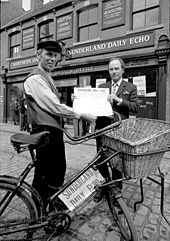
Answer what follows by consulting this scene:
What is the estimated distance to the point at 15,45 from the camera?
1448 cm

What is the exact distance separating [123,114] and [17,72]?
42.0 ft

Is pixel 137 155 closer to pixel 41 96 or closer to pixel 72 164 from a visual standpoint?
pixel 41 96

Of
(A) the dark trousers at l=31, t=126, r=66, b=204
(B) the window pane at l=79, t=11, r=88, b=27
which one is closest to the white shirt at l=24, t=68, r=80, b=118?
(A) the dark trousers at l=31, t=126, r=66, b=204

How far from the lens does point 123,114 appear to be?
277 centimetres

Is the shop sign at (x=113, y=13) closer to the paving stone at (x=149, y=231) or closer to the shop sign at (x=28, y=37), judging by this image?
the shop sign at (x=28, y=37)

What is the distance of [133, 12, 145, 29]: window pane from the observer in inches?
351

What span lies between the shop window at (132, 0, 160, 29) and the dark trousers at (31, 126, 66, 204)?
27.9 ft

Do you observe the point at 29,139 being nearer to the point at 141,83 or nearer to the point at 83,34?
the point at 141,83

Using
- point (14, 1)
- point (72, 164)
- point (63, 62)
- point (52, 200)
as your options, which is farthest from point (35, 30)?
point (52, 200)

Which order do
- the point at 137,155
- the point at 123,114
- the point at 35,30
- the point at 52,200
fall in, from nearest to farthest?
the point at 137,155 → the point at 52,200 → the point at 123,114 → the point at 35,30

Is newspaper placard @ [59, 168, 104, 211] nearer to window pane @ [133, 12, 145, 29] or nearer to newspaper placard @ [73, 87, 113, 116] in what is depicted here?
newspaper placard @ [73, 87, 113, 116]

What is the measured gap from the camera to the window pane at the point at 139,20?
8.93m

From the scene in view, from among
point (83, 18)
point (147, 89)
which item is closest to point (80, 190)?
point (147, 89)

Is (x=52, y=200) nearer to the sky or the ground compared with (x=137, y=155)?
nearer to the ground
